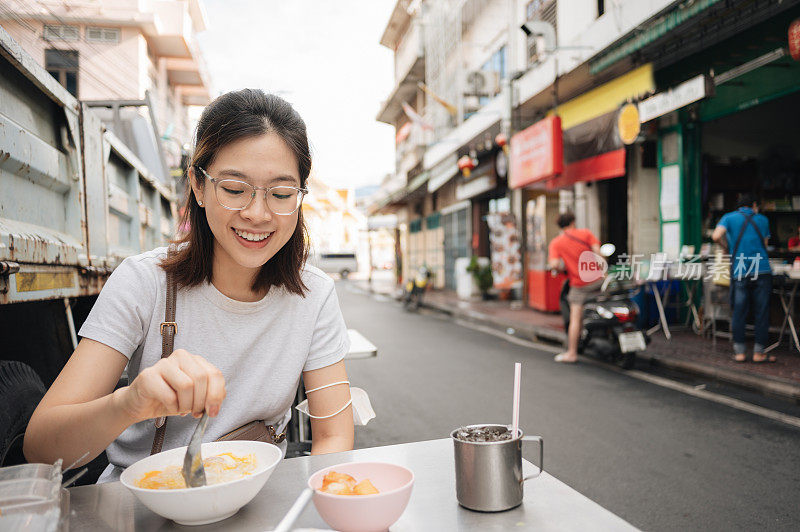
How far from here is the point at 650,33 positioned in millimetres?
7246

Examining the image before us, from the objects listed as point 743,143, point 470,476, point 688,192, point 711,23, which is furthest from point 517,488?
point 743,143

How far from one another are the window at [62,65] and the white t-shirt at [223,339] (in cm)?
82

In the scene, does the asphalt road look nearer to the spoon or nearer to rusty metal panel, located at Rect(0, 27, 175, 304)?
rusty metal panel, located at Rect(0, 27, 175, 304)

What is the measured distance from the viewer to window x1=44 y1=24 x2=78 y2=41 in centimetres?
177

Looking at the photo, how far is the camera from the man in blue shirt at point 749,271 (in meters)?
6.09

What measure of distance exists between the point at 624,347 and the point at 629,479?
3187 millimetres

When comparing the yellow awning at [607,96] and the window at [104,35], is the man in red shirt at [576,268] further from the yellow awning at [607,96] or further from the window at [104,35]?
the window at [104,35]

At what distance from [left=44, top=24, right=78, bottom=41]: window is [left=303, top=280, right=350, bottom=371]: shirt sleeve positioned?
1217 mm

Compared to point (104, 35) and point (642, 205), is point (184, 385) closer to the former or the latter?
point (104, 35)

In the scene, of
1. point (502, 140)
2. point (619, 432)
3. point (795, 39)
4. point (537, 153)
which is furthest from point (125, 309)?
point (502, 140)

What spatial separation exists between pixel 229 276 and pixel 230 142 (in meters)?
0.44

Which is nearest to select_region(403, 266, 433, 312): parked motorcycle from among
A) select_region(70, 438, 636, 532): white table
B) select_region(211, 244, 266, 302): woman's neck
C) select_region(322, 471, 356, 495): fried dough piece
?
select_region(211, 244, 266, 302): woman's neck

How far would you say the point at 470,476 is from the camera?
1.13 meters

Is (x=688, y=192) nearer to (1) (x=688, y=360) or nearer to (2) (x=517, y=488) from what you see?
(1) (x=688, y=360)
